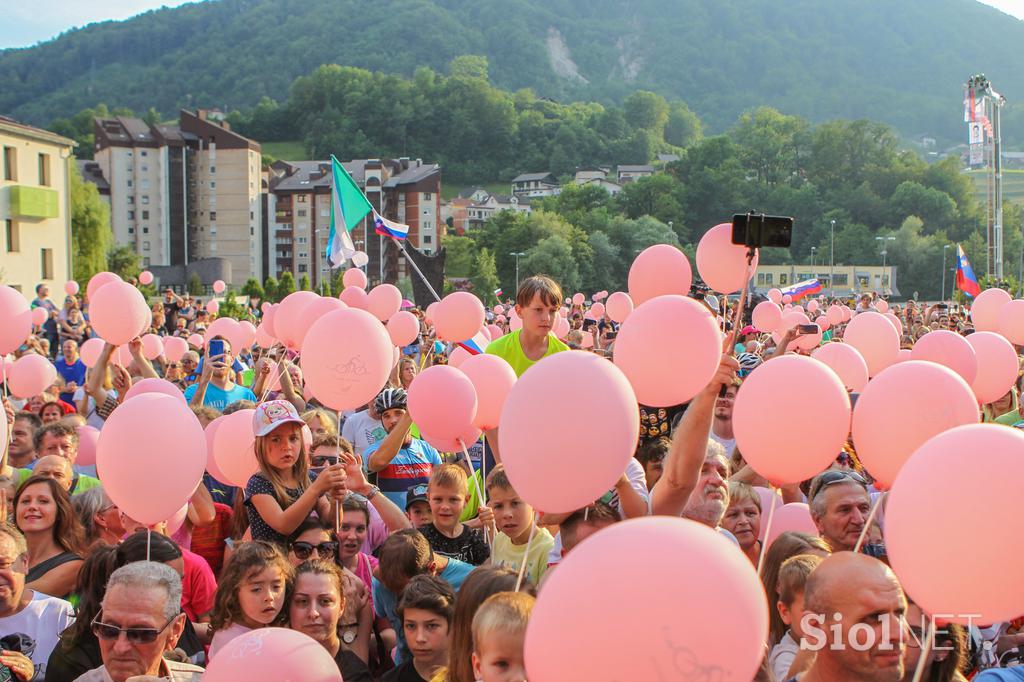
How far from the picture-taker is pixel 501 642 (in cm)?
295

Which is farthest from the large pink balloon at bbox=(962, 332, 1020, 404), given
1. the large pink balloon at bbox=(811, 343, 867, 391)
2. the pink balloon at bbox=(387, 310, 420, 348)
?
the pink balloon at bbox=(387, 310, 420, 348)

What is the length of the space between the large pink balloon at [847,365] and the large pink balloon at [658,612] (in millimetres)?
4876

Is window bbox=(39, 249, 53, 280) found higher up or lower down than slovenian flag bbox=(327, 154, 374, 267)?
lower down

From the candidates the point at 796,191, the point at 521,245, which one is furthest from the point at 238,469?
the point at 796,191

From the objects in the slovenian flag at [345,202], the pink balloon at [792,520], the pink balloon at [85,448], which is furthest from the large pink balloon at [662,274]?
the slovenian flag at [345,202]

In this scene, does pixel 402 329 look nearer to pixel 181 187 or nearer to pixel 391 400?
pixel 391 400

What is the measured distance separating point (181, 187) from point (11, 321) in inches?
3628

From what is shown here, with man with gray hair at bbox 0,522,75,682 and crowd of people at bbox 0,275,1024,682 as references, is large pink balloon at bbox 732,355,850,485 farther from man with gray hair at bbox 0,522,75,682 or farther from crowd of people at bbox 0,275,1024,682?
man with gray hair at bbox 0,522,75,682

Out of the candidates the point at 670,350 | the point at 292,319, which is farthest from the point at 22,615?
the point at 292,319

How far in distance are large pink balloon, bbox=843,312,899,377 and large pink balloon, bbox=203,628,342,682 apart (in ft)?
20.7

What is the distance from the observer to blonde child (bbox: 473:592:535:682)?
294cm

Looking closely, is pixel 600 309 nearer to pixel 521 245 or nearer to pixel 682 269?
pixel 682 269

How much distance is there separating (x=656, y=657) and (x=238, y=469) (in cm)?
359

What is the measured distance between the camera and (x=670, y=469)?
3.54 meters
